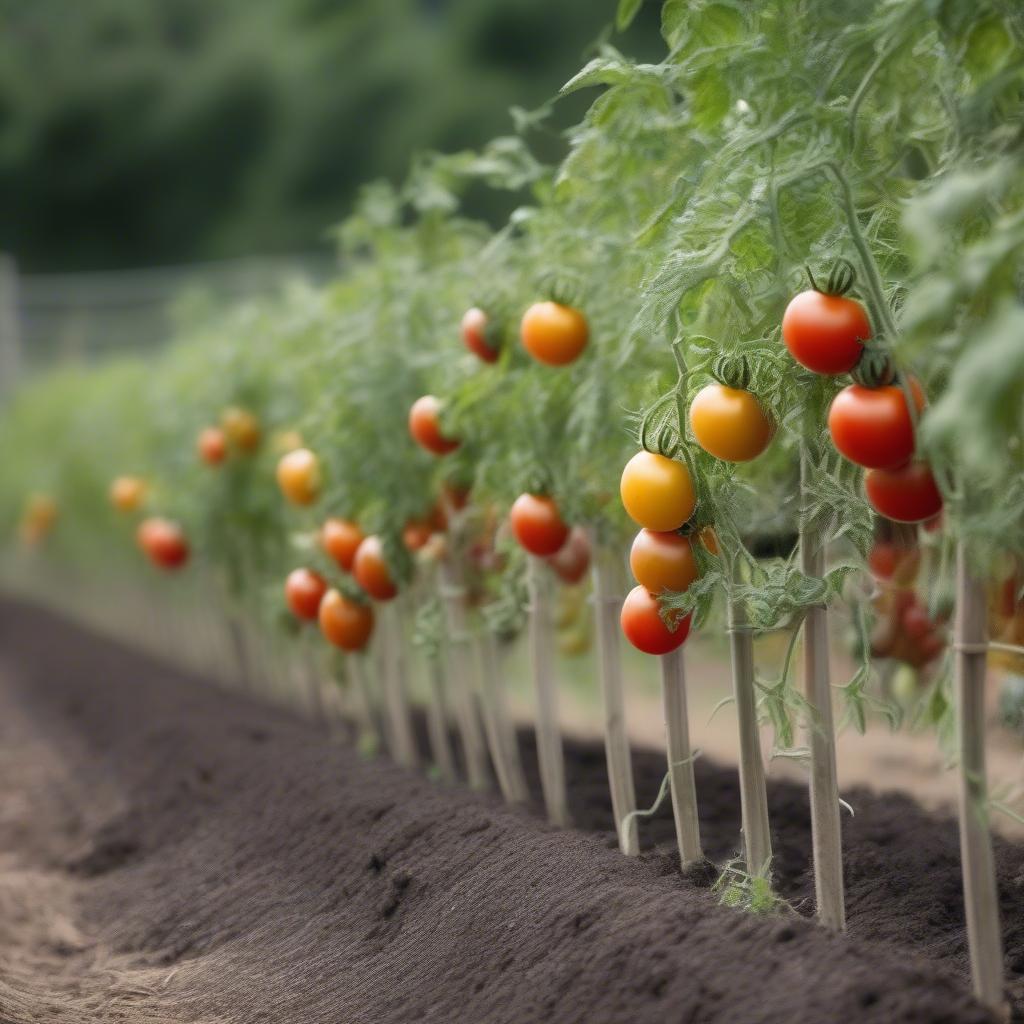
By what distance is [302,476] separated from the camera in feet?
13.5

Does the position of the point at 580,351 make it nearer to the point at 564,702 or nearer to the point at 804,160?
the point at 804,160

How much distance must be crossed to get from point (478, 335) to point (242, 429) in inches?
83.3

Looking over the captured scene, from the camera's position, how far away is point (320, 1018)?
270 cm

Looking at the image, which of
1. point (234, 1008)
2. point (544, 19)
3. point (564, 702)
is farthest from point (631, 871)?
point (544, 19)

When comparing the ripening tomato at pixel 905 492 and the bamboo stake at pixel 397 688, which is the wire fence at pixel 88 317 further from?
the ripening tomato at pixel 905 492

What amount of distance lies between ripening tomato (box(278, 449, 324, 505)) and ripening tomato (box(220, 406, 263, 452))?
99cm

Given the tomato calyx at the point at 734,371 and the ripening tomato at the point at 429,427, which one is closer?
the tomato calyx at the point at 734,371

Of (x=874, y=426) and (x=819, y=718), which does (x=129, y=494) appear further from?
(x=874, y=426)

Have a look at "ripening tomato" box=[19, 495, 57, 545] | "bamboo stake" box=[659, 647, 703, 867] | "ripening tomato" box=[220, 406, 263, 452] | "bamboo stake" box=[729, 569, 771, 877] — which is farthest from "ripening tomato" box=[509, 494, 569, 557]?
"ripening tomato" box=[19, 495, 57, 545]

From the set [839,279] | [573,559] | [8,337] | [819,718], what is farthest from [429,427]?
[8,337]

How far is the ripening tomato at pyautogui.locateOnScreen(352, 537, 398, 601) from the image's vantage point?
3840 mm

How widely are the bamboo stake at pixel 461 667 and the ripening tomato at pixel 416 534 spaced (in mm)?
89

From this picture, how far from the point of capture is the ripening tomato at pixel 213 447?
5.09 meters

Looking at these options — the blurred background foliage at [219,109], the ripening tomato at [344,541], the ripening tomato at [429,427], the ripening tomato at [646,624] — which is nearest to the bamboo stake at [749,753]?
the ripening tomato at [646,624]
